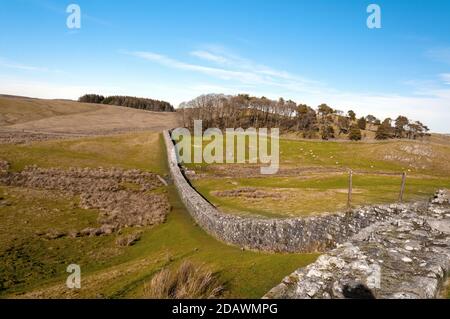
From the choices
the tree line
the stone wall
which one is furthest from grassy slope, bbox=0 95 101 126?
the stone wall

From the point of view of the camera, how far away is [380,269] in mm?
7582

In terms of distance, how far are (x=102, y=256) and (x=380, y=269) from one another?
1607 cm

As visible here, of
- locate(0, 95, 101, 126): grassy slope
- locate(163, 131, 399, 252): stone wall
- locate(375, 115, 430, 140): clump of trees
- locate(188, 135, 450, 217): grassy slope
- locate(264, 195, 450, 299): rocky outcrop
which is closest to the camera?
locate(264, 195, 450, 299): rocky outcrop

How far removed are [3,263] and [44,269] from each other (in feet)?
7.55

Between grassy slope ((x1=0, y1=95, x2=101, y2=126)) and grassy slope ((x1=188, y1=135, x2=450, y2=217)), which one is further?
grassy slope ((x1=0, y1=95, x2=101, y2=126))

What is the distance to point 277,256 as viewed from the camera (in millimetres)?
13469

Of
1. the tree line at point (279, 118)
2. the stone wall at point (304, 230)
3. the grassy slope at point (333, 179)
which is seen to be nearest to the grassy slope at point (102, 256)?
the stone wall at point (304, 230)

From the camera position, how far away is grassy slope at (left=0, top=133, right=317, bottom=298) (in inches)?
486

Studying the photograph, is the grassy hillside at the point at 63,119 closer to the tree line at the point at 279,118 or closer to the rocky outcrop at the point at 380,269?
the tree line at the point at 279,118

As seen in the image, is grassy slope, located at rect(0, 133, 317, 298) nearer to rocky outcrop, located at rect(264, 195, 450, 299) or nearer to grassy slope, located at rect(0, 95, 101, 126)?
rocky outcrop, located at rect(264, 195, 450, 299)

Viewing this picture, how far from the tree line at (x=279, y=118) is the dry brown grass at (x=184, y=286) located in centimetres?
8470

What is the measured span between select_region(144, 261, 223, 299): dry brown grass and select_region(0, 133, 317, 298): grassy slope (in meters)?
1.00
